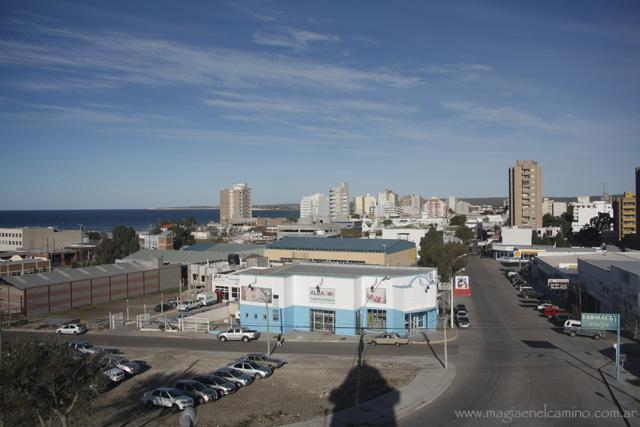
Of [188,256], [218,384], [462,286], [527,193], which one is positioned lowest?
→ [218,384]

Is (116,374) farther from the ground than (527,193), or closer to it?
closer to it

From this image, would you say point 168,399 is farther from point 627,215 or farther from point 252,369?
point 627,215

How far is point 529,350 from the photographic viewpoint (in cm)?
2589

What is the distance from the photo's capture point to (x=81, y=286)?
43031 mm

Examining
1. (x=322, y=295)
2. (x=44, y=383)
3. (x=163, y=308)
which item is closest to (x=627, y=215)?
(x=322, y=295)

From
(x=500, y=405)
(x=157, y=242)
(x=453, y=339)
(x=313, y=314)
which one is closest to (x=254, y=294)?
(x=313, y=314)

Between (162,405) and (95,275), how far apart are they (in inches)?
1139

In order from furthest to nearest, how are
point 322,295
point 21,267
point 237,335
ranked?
point 21,267
point 322,295
point 237,335

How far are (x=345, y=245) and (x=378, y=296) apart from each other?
27.5 metres

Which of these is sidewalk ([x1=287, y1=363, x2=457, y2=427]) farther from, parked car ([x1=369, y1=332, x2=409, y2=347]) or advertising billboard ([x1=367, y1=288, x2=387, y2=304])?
advertising billboard ([x1=367, y1=288, x2=387, y2=304])

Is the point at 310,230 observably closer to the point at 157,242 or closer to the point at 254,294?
the point at 157,242

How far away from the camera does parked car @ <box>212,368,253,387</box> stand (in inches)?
831

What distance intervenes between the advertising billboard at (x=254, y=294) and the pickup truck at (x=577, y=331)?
57.0ft

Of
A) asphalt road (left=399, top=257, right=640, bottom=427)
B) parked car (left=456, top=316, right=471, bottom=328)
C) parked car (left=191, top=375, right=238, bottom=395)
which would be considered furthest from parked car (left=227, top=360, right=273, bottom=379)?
parked car (left=456, top=316, right=471, bottom=328)
